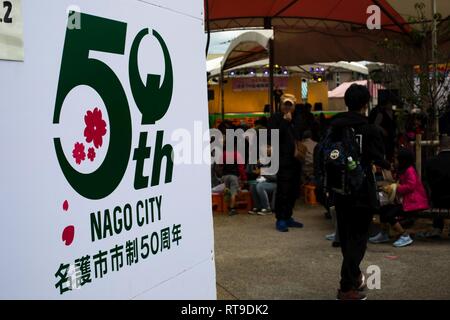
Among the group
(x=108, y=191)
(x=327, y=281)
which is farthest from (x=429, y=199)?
(x=108, y=191)

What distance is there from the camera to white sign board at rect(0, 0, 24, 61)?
4.72 ft

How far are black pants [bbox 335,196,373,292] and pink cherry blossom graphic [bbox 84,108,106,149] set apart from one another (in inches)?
139

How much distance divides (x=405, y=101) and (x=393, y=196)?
5.65 feet

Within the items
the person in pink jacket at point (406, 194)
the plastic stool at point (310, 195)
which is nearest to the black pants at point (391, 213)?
the person in pink jacket at point (406, 194)

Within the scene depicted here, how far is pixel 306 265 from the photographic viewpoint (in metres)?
6.61

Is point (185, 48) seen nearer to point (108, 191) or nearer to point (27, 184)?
point (108, 191)

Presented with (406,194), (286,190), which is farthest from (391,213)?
(286,190)

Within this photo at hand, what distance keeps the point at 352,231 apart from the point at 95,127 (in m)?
3.73

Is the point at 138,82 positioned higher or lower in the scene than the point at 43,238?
higher

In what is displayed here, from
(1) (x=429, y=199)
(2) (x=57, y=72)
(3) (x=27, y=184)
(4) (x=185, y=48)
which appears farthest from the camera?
(1) (x=429, y=199)

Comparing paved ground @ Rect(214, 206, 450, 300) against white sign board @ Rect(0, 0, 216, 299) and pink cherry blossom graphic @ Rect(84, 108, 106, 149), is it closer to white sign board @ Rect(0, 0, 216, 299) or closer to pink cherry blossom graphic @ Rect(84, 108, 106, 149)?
→ white sign board @ Rect(0, 0, 216, 299)

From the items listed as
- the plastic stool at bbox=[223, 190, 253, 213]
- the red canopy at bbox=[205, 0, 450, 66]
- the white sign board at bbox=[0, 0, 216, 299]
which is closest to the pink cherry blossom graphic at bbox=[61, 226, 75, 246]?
the white sign board at bbox=[0, 0, 216, 299]

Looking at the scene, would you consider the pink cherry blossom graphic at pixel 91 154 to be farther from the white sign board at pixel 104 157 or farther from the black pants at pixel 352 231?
the black pants at pixel 352 231
